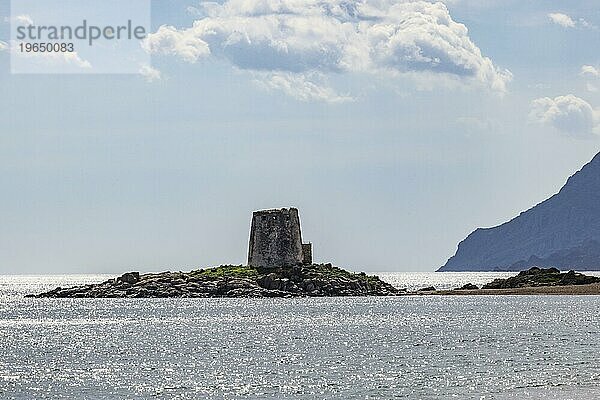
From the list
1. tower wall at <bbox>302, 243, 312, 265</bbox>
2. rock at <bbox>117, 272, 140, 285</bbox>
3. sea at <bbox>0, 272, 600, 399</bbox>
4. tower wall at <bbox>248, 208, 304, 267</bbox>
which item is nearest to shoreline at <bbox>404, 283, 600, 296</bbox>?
tower wall at <bbox>302, 243, 312, 265</bbox>

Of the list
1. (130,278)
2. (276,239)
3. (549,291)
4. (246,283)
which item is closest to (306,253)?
(276,239)

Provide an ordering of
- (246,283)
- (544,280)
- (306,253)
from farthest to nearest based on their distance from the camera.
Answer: (544,280)
(306,253)
(246,283)

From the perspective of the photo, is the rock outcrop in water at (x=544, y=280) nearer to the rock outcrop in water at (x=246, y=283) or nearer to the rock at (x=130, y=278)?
the rock outcrop in water at (x=246, y=283)

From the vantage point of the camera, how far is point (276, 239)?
144 m

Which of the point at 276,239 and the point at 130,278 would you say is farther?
the point at 130,278

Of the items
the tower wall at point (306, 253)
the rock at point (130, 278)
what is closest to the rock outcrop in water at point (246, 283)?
the rock at point (130, 278)

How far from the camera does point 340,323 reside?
4218 inches

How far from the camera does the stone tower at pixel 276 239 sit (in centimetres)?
14425

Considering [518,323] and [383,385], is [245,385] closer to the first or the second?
[383,385]

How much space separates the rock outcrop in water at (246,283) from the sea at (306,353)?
10056 mm

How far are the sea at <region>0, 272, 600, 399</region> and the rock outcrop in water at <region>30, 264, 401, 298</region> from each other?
10.1m

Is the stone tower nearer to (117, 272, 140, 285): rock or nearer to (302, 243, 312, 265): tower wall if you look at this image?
(302, 243, 312, 265): tower wall

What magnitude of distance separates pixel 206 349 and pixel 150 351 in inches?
156

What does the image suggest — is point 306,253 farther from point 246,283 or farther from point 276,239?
point 246,283
